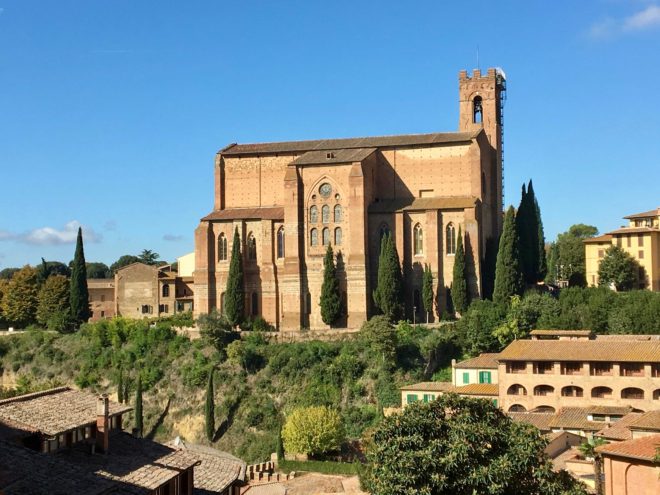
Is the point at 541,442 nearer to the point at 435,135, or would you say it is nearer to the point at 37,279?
the point at 435,135

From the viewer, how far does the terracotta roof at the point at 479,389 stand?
44.8 meters

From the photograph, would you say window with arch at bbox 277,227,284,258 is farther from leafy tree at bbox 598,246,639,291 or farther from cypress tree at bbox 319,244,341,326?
leafy tree at bbox 598,246,639,291

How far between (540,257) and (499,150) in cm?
872

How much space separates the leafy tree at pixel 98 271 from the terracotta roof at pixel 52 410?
329ft

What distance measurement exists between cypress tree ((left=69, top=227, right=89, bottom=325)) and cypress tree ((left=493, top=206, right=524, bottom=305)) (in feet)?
93.5

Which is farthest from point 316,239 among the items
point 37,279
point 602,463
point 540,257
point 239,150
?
point 602,463

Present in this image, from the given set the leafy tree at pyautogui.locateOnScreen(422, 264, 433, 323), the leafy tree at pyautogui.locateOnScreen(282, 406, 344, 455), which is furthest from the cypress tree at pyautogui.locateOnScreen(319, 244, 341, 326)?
the leafy tree at pyautogui.locateOnScreen(282, 406, 344, 455)

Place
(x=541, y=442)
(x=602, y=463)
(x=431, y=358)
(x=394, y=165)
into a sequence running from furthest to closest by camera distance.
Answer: (x=394, y=165) < (x=431, y=358) < (x=602, y=463) < (x=541, y=442)

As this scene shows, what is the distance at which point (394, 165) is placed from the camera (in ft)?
204

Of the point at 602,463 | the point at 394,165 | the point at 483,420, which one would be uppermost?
the point at 394,165

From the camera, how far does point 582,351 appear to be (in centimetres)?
4356

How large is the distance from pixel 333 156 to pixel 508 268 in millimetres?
13776

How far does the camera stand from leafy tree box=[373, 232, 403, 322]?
183 ft

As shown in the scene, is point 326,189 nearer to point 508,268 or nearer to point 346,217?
point 346,217
